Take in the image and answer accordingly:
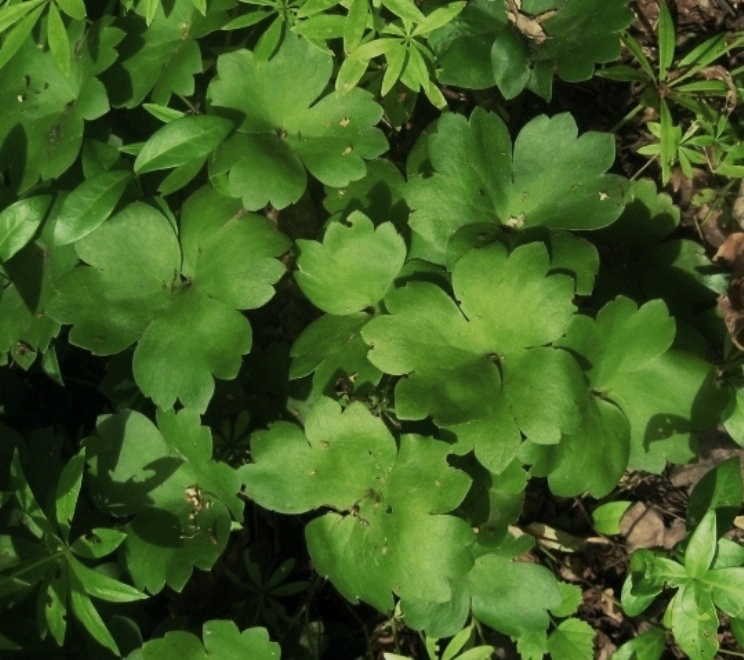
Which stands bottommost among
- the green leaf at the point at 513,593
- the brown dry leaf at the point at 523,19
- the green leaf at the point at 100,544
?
the green leaf at the point at 513,593

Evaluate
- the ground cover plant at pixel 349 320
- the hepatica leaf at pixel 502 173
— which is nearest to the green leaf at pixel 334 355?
the ground cover plant at pixel 349 320

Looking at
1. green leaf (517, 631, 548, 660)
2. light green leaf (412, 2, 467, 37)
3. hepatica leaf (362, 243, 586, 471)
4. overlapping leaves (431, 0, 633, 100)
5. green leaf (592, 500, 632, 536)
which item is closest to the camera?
hepatica leaf (362, 243, 586, 471)

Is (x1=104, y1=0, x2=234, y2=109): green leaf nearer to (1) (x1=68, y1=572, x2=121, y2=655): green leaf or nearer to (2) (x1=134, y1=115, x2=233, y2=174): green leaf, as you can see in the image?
(2) (x1=134, y1=115, x2=233, y2=174): green leaf

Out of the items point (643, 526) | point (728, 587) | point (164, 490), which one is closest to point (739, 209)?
point (643, 526)

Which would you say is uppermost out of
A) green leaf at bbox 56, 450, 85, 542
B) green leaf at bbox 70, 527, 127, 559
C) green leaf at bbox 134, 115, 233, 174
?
green leaf at bbox 134, 115, 233, 174

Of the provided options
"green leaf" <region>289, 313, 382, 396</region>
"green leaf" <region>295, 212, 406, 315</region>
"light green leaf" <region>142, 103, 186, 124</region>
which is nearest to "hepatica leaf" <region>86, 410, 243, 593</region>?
"green leaf" <region>289, 313, 382, 396</region>

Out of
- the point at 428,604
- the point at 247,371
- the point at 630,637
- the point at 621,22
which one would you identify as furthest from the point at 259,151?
the point at 630,637

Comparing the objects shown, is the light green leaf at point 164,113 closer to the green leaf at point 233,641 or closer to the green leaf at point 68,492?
the green leaf at point 68,492
